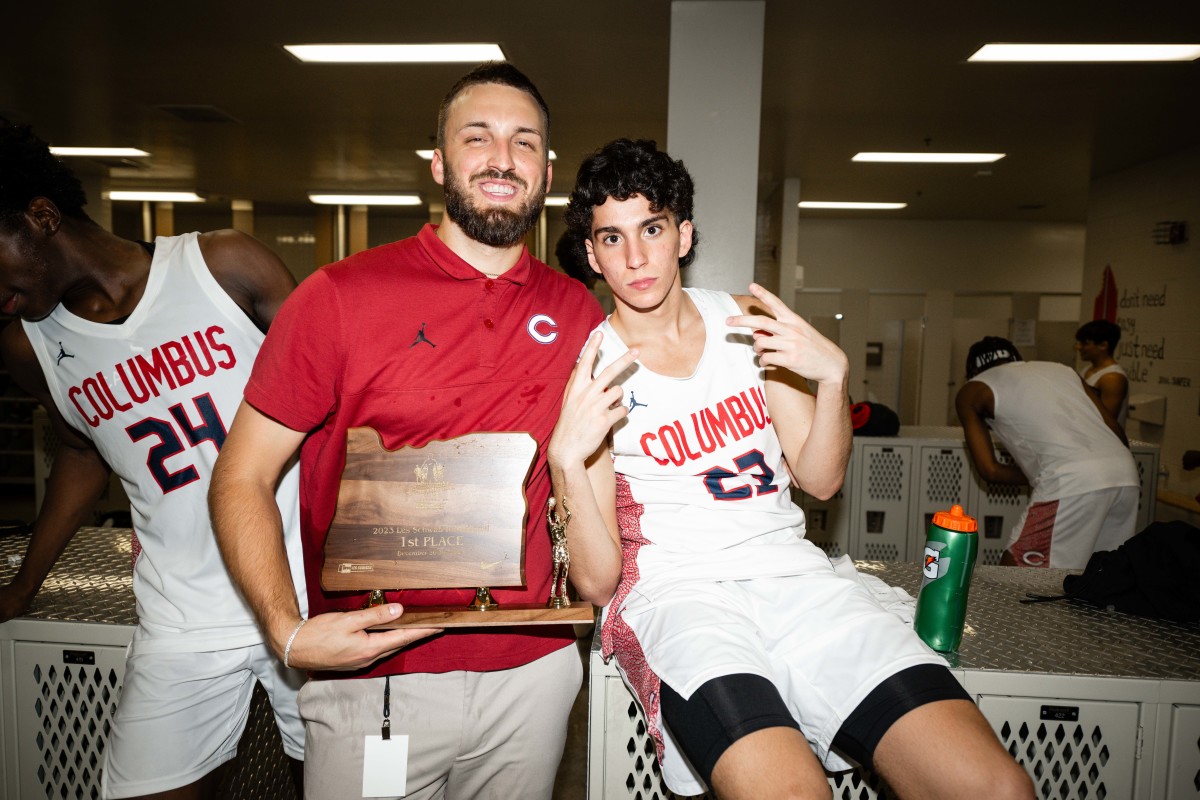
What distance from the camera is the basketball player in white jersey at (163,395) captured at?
5.15 ft

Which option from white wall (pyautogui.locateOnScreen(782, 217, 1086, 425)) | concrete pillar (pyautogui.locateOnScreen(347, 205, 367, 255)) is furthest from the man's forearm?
concrete pillar (pyautogui.locateOnScreen(347, 205, 367, 255))

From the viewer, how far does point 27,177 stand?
61.4 inches

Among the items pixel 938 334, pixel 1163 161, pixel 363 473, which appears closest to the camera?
pixel 363 473

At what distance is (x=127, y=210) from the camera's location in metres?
12.0

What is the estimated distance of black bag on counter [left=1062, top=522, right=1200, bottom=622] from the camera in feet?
5.88

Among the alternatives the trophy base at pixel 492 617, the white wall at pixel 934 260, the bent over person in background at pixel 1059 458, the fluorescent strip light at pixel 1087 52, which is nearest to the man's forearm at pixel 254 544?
the trophy base at pixel 492 617

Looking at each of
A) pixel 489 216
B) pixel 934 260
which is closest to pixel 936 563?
pixel 489 216

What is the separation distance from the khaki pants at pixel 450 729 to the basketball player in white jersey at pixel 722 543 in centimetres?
21

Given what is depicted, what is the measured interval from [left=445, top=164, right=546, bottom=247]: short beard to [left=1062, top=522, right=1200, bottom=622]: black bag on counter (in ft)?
5.68

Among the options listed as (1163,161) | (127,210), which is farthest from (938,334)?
(127,210)

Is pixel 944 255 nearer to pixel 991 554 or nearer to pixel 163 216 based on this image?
pixel 991 554

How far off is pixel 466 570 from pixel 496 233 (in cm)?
Result: 65

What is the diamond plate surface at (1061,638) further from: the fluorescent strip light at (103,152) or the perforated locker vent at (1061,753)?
the fluorescent strip light at (103,152)

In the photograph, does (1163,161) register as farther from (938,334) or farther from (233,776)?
(233,776)
